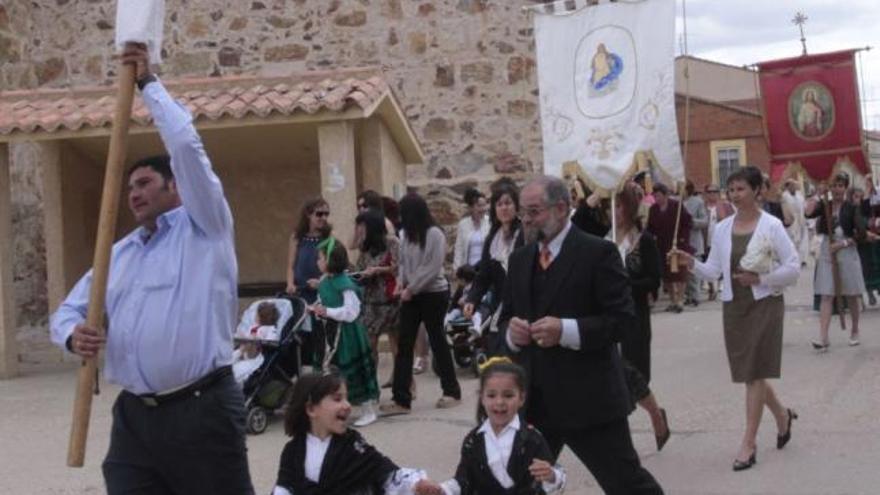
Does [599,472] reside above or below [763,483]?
above

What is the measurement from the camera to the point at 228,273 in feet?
13.8

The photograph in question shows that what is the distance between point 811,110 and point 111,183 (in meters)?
9.23

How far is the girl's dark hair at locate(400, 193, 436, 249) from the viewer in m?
9.43

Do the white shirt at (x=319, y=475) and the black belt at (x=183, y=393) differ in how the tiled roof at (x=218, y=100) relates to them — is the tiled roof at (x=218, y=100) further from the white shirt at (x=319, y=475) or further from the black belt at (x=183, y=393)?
the black belt at (x=183, y=393)

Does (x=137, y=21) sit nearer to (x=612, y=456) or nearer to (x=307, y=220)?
(x=612, y=456)

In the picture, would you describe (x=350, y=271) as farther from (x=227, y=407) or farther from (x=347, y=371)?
(x=227, y=407)

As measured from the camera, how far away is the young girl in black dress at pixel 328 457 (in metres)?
5.02

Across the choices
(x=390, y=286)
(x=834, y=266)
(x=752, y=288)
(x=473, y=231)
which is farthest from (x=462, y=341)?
(x=752, y=288)

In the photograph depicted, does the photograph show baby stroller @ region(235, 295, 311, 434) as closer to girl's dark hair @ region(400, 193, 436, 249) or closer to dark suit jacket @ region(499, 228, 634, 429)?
girl's dark hair @ region(400, 193, 436, 249)

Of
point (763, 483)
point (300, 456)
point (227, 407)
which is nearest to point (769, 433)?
point (763, 483)

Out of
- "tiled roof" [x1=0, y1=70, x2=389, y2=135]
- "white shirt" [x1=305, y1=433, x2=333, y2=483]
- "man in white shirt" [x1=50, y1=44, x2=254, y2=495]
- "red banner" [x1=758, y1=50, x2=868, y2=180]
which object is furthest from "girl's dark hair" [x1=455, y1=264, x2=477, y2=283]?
"man in white shirt" [x1=50, y1=44, x2=254, y2=495]

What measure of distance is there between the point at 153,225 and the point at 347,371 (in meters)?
4.88

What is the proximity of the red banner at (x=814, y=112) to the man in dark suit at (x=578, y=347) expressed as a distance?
7.46 meters

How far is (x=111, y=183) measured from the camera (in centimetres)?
406
